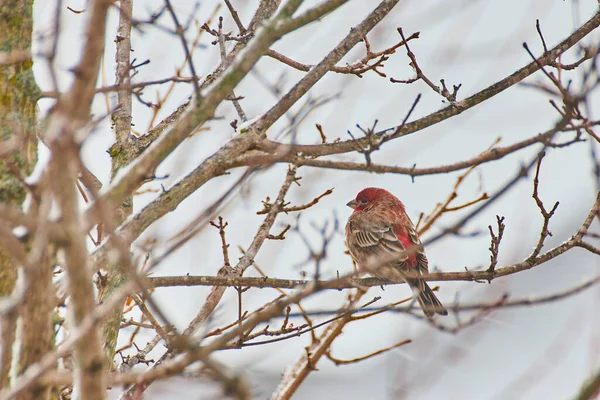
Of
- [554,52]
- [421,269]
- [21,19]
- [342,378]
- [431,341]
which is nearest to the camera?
[21,19]

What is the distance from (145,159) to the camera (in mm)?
3164

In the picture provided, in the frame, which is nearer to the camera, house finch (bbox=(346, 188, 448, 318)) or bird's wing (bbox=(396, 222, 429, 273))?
house finch (bbox=(346, 188, 448, 318))

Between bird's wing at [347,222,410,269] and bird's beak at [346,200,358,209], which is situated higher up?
bird's beak at [346,200,358,209]

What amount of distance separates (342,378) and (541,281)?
3064mm

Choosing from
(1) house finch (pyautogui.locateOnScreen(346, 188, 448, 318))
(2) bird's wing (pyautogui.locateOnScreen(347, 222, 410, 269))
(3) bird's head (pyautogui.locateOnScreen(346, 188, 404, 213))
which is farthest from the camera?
(3) bird's head (pyautogui.locateOnScreen(346, 188, 404, 213))

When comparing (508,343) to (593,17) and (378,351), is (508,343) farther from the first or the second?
(593,17)

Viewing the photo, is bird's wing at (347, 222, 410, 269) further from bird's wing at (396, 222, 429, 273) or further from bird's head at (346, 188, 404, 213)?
bird's head at (346, 188, 404, 213)

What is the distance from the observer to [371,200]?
28.2 ft

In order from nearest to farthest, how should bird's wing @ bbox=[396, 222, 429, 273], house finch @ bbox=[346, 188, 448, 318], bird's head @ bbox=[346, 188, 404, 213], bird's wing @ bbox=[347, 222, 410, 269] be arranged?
house finch @ bbox=[346, 188, 448, 318]
bird's wing @ bbox=[396, 222, 429, 273]
bird's wing @ bbox=[347, 222, 410, 269]
bird's head @ bbox=[346, 188, 404, 213]

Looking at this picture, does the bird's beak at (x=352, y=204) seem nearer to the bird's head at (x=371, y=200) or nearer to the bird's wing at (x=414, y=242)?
the bird's head at (x=371, y=200)

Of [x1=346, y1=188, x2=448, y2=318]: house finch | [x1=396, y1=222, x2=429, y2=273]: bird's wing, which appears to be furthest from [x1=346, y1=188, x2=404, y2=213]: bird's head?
[x1=396, y1=222, x2=429, y2=273]: bird's wing

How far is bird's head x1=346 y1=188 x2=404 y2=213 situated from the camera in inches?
331

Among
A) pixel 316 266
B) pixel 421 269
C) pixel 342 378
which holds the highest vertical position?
pixel 421 269

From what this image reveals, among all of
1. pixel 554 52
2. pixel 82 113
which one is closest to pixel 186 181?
pixel 82 113
